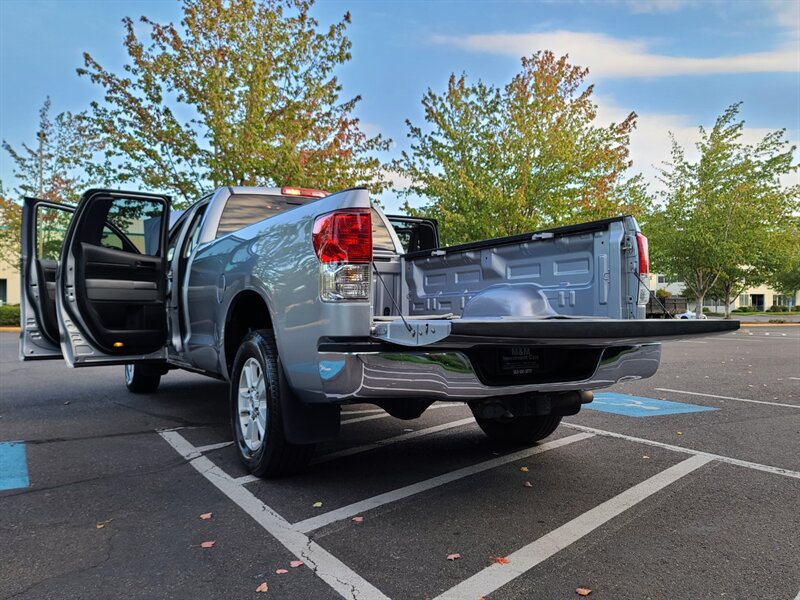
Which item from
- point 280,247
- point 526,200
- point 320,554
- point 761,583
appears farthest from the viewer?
point 526,200

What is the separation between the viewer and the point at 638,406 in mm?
6785

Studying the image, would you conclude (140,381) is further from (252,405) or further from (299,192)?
(252,405)

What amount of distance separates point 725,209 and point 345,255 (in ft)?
104

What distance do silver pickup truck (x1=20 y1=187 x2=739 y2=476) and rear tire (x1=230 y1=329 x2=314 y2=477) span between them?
0.01 meters

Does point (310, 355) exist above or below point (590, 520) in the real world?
above

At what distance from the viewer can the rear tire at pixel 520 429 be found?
4.74m

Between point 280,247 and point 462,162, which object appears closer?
point 280,247

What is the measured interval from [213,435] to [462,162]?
689 inches

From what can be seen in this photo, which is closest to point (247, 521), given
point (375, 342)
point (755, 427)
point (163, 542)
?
point (163, 542)

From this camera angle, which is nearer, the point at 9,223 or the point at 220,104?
the point at 220,104

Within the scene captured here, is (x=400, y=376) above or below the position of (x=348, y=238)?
below

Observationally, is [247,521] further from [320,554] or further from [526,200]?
[526,200]

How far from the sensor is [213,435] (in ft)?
17.3

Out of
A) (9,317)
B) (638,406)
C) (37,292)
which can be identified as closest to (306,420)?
(37,292)
